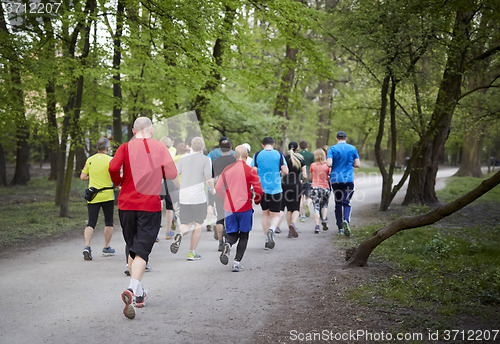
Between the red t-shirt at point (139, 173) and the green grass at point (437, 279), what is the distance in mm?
2824

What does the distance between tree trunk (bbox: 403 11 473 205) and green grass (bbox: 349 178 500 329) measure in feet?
14.4

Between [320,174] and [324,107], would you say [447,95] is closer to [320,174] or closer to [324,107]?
[320,174]

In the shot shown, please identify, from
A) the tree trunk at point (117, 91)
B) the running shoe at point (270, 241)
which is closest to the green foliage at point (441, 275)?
the running shoe at point (270, 241)

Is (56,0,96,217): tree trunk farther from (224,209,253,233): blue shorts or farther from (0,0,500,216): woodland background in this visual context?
(224,209,253,233): blue shorts

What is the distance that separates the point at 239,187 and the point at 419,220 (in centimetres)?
294

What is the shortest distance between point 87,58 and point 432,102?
9975 millimetres

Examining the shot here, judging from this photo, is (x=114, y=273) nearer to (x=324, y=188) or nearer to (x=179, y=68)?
(x=324, y=188)

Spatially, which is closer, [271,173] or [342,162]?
[271,173]

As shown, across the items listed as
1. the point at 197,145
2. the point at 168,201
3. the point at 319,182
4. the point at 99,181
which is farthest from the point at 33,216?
the point at 319,182

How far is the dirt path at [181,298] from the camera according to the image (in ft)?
15.9

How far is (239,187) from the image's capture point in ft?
26.2

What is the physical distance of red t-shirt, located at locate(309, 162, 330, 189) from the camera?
11586 mm

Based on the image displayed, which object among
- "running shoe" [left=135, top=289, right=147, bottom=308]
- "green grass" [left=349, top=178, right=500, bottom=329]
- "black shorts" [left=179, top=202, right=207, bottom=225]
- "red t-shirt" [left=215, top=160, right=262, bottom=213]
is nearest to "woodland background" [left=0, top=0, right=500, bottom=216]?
"black shorts" [left=179, top=202, right=207, bottom=225]

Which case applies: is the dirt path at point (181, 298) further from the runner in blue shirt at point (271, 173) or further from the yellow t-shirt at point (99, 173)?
the yellow t-shirt at point (99, 173)
